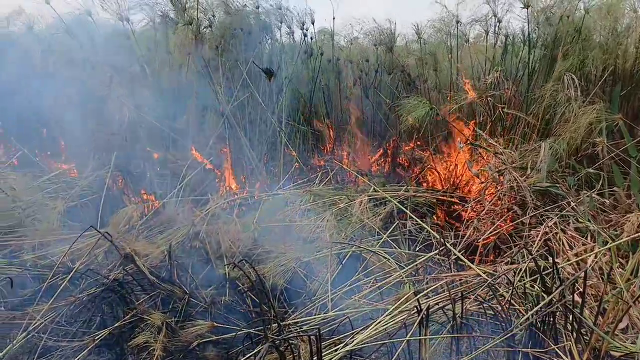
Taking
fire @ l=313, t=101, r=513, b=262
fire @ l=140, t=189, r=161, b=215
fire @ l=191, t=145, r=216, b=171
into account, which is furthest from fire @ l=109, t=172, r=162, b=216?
fire @ l=313, t=101, r=513, b=262

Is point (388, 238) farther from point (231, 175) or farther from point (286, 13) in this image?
point (286, 13)

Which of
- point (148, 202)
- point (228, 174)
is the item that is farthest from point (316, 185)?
point (148, 202)

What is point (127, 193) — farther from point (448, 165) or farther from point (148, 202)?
point (448, 165)

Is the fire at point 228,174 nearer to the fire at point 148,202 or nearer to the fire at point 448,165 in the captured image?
the fire at point 148,202

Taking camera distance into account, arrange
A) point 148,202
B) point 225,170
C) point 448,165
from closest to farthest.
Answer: point 148,202 < point 448,165 < point 225,170

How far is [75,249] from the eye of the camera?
2.36 metres

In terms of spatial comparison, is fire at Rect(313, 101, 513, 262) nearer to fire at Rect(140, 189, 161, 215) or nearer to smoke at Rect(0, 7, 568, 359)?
smoke at Rect(0, 7, 568, 359)

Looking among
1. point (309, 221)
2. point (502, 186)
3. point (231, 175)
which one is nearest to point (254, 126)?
point (231, 175)

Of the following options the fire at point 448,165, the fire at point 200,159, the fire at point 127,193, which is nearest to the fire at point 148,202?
the fire at point 127,193

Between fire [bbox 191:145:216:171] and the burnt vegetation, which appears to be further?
fire [bbox 191:145:216:171]

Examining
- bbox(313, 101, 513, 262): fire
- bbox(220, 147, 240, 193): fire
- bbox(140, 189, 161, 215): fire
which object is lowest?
bbox(140, 189, 161, 215): fire

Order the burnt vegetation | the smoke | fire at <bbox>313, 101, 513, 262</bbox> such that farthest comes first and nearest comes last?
the smoke, fire at <bbox>313, 101, 513, 262</bbox>, the burnt vegetation

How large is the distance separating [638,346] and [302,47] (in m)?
2.41

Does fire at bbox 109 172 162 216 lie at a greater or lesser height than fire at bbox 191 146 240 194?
lesser
